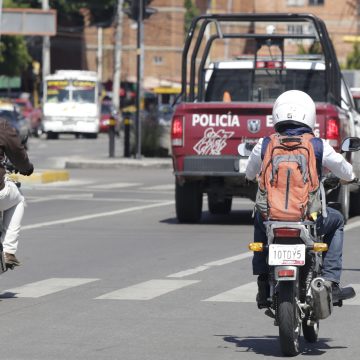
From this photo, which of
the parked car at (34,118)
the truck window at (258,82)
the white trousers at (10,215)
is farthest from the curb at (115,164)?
the parked car at (34,118)

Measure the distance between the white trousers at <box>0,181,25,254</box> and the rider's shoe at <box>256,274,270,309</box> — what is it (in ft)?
10.1

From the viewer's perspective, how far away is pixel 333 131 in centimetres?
1862

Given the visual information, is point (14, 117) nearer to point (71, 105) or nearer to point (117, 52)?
point (71, 105)

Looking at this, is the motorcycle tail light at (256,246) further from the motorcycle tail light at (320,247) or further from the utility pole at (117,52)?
the utility pole at (117,52)

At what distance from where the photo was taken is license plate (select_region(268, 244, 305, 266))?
899 centimetres

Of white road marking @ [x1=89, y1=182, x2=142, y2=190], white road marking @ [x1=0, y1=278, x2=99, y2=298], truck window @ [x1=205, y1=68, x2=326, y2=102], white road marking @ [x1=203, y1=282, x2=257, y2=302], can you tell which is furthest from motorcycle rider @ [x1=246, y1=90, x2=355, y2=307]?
white road marking @ [x1=89, y1=182, x2=142, y2=190]

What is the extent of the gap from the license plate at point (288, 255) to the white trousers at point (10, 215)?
11.5 ft

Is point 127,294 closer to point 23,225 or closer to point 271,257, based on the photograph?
point 271,257

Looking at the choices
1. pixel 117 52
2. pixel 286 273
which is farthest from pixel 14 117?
pixel 286 273

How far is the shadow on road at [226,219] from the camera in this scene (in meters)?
20.3

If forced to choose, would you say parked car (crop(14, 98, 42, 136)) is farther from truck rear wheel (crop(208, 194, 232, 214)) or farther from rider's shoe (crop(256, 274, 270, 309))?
rider's shoe (crop(256, 274, 270, 309))

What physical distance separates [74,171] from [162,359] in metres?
26.1

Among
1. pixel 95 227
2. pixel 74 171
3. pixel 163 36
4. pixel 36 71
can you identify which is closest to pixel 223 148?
pixel 95 227

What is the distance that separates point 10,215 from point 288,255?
3.73 metres
